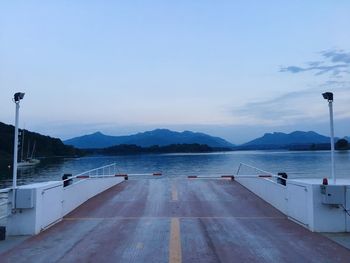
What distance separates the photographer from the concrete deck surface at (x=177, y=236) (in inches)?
260

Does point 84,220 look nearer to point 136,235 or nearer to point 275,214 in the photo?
point 136,235

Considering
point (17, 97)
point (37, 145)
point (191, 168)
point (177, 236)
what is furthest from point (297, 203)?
point (37, 145)

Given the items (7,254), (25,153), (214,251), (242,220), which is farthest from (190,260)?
(25,153)

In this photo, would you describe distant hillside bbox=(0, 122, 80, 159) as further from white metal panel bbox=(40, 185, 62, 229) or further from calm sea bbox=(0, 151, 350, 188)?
white metal panel bbox=(40, 185, 62, 229)

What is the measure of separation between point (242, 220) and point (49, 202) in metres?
4.70

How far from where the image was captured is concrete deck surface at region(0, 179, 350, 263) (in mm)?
6605

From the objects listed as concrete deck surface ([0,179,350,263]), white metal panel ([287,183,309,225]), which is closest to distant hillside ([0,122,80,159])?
concrete deck surface ([0,179,350,263])

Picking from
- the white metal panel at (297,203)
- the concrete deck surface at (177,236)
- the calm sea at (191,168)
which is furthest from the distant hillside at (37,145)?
the white metal panel at (297,203)

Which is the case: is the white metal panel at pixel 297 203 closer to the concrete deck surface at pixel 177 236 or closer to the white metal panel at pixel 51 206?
the concrete deck surface at pixel 177 236

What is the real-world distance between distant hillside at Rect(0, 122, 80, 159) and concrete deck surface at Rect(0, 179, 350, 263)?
11950 centimetres

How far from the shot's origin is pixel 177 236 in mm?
8055

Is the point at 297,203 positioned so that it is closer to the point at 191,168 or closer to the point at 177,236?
the point at 177,236

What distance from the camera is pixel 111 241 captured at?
768 centimetres

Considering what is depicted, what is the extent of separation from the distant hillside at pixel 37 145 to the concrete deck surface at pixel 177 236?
120 meters
